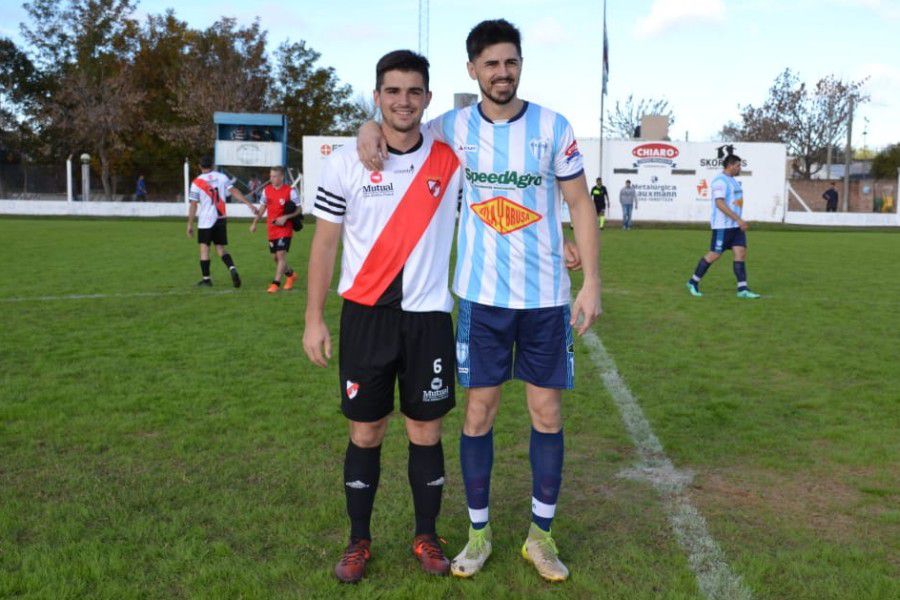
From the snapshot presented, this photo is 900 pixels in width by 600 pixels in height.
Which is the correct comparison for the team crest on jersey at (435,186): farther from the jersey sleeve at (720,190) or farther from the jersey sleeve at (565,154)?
the jersey sleeve at (720,190)

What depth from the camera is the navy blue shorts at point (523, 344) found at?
3.48 m

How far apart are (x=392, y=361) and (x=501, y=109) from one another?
3.51ft

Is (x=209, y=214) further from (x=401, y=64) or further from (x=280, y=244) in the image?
(x=401, y=64)

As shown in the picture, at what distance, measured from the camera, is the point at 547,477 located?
3.58m

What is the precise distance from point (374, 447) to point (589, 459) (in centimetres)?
179

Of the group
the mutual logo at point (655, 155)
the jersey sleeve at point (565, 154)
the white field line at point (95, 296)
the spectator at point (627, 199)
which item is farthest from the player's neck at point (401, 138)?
the mutual logo at point (655, 155)

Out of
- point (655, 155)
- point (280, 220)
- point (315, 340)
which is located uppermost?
point (655, 155)

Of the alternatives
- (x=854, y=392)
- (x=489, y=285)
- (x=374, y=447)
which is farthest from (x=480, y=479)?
(x=854, y=392)

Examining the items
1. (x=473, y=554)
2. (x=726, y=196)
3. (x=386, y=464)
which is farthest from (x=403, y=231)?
(x=726, y=196)

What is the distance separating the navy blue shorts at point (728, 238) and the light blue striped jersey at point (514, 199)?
9011 millimetres

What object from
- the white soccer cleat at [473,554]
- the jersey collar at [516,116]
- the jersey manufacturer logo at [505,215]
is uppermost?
the jersey collar at [516,116]

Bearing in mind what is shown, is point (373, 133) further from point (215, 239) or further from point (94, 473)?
point (215, 239)

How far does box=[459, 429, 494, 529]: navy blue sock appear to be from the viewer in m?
3.58

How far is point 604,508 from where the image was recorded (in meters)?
4.16
